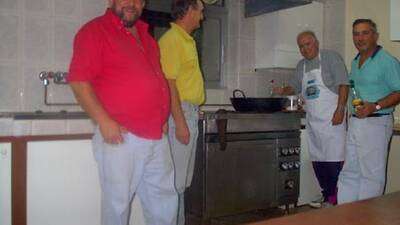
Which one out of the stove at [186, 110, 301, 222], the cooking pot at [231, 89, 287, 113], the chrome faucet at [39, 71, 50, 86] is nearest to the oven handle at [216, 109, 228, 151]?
the stove at [186, 110, 301, 222]

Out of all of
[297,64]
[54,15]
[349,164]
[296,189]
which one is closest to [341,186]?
[349,164]

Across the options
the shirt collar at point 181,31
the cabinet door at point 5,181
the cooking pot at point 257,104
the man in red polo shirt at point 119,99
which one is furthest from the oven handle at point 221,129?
the cabinet door at point 5,181

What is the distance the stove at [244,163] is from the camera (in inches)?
101

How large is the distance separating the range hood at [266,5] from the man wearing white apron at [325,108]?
322 millimetres

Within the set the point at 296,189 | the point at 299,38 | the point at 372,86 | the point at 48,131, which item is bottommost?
the point at 296,189

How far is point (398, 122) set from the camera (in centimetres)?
304

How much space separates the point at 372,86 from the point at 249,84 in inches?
42.8

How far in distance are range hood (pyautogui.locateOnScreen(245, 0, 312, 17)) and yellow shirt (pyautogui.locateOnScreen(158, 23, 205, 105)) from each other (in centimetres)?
119

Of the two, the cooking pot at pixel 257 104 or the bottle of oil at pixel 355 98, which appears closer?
the bottle of oil at pixel 355 98

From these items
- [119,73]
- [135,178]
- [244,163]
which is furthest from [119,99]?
[244,163]

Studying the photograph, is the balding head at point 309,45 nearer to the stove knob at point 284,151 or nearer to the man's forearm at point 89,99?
the stove knob at point 284,151

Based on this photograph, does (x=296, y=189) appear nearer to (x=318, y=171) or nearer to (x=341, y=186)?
(x=318, y=171)

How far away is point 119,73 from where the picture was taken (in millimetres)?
1634

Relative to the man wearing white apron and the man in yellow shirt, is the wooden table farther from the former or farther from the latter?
the man wearing white apron
